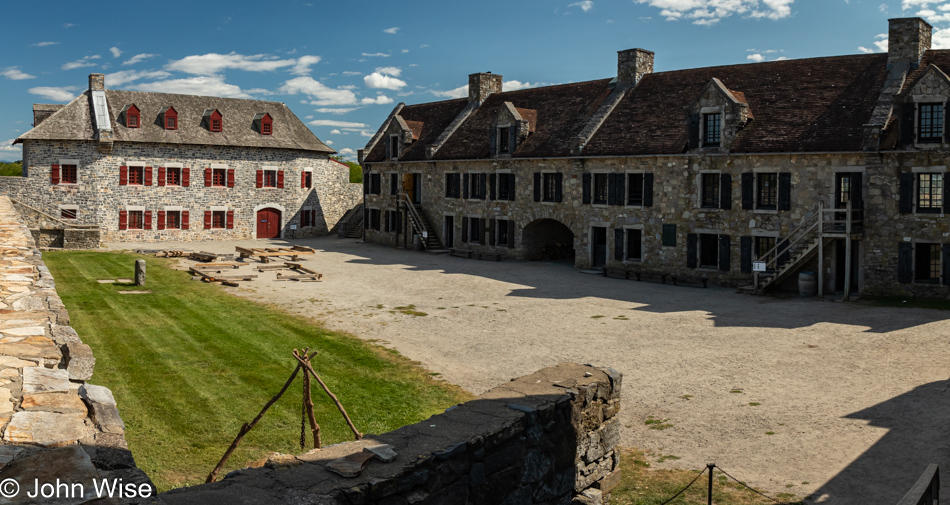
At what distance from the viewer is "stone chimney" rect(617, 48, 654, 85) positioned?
34.1m

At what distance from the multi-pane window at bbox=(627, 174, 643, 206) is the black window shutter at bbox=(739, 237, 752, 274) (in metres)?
4.83

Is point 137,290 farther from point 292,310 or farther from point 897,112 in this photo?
point 897,112

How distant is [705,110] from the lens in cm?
2842

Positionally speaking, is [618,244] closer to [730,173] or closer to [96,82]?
[730,173]

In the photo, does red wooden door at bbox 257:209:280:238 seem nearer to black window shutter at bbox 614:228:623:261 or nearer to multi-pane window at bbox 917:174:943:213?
black window shutter at bbox 614:228:623:261

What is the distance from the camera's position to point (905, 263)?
79.2 feet

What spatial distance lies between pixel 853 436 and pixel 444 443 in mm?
8258

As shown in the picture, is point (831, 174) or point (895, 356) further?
point (831, 174)

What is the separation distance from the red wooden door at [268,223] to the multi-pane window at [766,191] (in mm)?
31833

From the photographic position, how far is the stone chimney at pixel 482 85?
138ft

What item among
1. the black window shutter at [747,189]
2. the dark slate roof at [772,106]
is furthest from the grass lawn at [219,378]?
the dark slate roof at [772,106]

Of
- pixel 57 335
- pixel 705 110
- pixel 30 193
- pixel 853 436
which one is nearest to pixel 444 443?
pixel 57 335

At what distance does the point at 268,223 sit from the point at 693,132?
29.8 meters

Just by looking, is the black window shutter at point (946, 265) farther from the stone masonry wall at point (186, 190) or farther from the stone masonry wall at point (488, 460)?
the stone masonry wall at point (186, 190)
